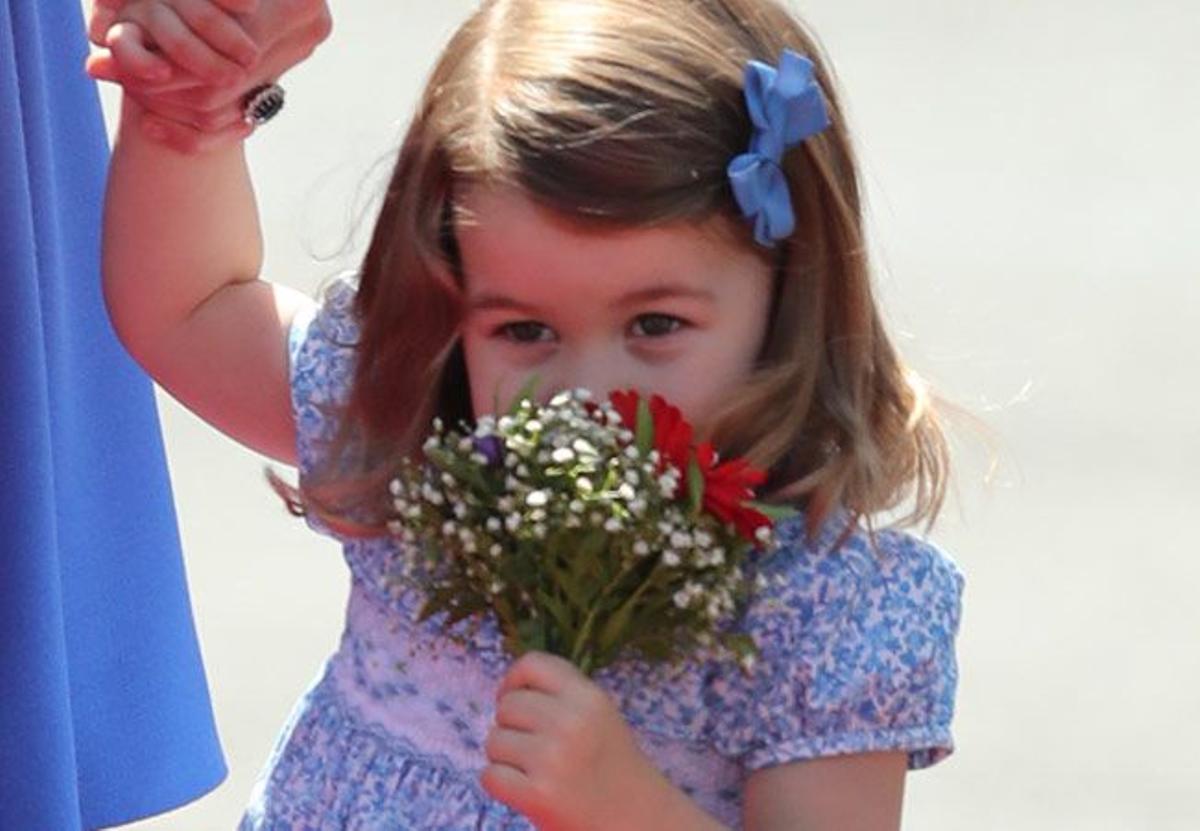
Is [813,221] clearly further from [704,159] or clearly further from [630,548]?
[630,548]

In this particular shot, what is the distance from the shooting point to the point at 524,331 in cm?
288

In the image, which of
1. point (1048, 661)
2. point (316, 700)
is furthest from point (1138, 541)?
point (316, 700)

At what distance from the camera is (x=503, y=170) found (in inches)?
113

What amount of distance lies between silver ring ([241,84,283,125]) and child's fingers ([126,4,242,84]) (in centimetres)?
10

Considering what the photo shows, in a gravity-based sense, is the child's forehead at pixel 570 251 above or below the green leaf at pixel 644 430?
above

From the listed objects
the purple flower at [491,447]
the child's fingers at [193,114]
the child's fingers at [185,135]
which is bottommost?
the purple flower at [491,447]

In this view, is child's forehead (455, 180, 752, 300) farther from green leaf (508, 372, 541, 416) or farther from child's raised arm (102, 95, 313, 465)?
child's raised arm (102, 95, 313, 465)

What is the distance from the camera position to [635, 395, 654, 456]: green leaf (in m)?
2.67

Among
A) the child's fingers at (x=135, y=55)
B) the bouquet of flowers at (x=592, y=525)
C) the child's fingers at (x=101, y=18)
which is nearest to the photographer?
the bouquet of flowers at (x=592, y=525)

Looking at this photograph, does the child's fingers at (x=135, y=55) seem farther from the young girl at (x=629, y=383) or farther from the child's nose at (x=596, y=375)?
the child's nose at (x=596, y=375)

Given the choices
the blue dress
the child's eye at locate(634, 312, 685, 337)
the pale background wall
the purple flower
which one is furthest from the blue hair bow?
the pale background wall

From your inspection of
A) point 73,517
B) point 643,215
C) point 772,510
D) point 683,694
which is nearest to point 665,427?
point 772,510

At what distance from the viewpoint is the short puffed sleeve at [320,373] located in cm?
314

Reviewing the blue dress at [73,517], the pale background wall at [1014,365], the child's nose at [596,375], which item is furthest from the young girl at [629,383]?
the pale background wall at [1014,365]
